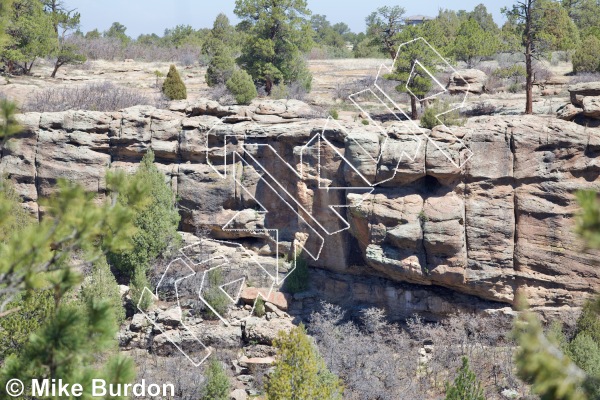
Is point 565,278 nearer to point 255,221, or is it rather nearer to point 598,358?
point 598,358

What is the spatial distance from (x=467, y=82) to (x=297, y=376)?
17098 mm

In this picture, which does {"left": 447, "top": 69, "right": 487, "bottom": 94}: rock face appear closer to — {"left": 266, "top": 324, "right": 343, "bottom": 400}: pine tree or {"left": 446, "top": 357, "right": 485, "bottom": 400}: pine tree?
{"left": 446, "top": 357, "right": 485, "bottom": 400}: pine tree

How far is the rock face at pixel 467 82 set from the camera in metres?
29.6

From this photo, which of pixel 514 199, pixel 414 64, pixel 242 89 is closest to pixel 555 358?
pixel 514 199

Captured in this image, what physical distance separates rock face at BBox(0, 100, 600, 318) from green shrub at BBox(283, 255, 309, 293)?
39 cm

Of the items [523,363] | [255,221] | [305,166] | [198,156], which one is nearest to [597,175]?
[305,166]

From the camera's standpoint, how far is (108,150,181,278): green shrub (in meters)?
22.2

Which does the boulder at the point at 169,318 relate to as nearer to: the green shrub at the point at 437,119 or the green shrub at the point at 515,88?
the green shrub at the point at 437,119

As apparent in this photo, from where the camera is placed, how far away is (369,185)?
21.1m

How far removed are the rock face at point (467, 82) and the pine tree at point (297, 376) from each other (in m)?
16.0

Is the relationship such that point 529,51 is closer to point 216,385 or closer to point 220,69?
point 216,385

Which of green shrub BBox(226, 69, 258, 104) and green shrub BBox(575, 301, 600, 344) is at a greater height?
green shrub BBox(226, 69, 258, 104)

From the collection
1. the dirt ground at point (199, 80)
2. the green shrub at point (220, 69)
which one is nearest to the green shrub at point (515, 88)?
the dirt ground at point (199, 80)

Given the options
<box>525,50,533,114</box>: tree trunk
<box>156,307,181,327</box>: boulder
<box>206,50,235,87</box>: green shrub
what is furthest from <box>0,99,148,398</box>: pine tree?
<box>206,50,235,87</box>: green shrub
